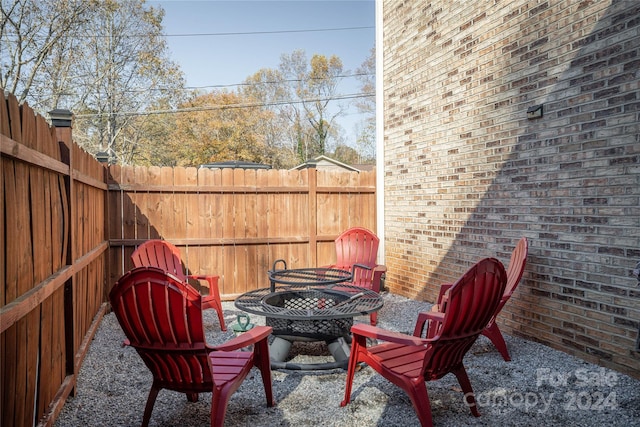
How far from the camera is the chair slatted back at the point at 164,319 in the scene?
2189mm

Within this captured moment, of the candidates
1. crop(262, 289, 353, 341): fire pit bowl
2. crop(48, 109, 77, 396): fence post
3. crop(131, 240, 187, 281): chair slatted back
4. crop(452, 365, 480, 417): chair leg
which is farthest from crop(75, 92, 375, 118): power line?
crop(452, 365, 480, 417): chair leg

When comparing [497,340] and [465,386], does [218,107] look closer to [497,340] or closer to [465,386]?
[497,340]

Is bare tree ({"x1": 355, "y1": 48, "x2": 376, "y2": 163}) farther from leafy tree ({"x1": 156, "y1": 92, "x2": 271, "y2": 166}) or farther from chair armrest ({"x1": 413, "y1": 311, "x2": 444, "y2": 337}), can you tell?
chair armrest ({"x1": 413, "y1": 311, "x2": 444, "y2": 337})

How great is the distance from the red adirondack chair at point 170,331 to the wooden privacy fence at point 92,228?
1.38ft

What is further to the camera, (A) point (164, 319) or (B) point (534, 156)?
(B) point (534, 156)

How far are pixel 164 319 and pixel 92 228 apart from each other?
2.47m

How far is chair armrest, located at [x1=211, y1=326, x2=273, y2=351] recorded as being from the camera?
90.8 inches

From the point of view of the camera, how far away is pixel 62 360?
2.73 m

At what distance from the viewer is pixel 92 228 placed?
13.9 ft

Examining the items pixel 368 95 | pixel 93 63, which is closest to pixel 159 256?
pixel 93 63

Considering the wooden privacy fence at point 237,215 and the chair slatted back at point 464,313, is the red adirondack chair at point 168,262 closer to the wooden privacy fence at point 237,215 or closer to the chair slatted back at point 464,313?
the wooden privacy fence at point 237,215

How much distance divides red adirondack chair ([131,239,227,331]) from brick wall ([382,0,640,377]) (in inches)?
101

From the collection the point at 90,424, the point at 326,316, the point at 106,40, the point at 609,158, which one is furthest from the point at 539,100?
the point at 106,40

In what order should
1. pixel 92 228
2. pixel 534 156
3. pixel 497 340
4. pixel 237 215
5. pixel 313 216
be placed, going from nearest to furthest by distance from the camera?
pixel 497 340 < pixel 534 156 < pixel 92 228 < pixel 237 215 < pixel 313 216
